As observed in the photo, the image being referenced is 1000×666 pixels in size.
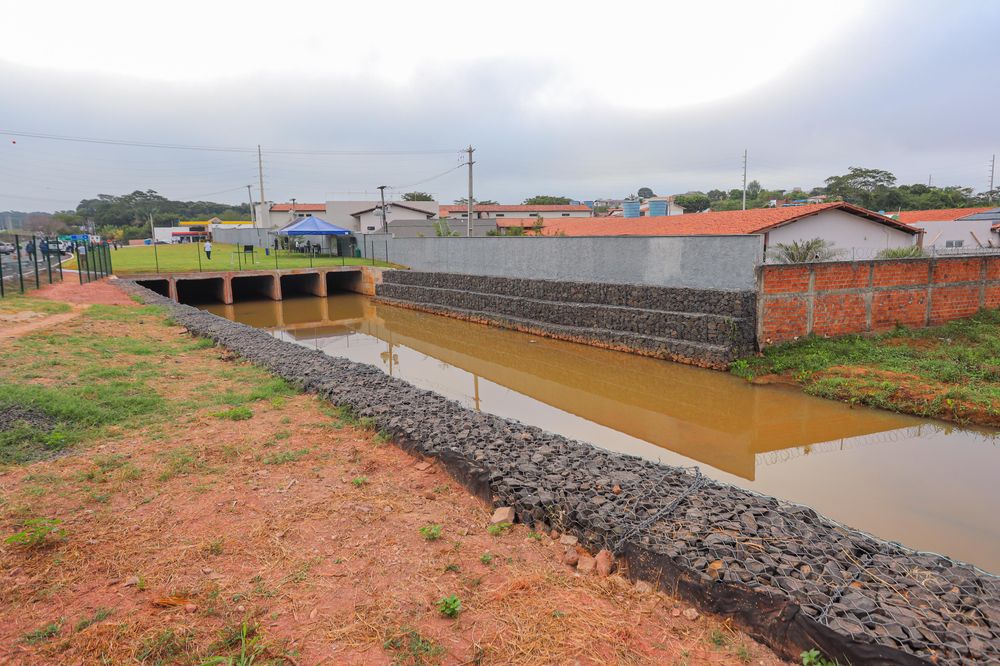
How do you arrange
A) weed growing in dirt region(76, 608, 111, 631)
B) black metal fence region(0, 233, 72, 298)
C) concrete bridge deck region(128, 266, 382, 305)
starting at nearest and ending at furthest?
1. weed growing in dirt region(76, 608, 111, 631)
2. black metal fence region(0, 233, 72, 298)
3. concrete bridge deck region(128, 266, 382, 305)

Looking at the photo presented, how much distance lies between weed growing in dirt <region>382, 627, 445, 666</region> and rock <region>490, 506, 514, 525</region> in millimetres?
1535

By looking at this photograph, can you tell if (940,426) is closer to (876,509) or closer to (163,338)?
(876,509)

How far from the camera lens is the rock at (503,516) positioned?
478 cm

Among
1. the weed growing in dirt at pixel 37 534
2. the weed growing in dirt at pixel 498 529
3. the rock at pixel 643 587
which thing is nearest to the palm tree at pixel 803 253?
the weed growing in dirt at pixel 498 529

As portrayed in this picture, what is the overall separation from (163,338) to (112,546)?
8707 mm

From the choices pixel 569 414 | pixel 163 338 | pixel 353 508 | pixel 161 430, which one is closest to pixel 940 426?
pixel 569 414

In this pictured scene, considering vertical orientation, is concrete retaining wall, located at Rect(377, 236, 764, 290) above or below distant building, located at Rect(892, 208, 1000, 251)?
below

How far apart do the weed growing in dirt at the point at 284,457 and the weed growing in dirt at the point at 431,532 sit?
1965 mm

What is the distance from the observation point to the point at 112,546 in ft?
13.4

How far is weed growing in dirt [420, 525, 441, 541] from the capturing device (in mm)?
4391

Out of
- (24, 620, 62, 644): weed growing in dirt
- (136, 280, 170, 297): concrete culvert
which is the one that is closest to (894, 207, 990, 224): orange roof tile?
(136, 280, 170, 297): concrete culvert

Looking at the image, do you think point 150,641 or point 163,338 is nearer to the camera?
point 150,641

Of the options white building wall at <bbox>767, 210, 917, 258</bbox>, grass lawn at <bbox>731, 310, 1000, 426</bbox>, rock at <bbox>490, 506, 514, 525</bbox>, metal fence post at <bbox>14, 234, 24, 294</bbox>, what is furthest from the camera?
white building wall at <bbox>767, 210, 917, 258</bbox>

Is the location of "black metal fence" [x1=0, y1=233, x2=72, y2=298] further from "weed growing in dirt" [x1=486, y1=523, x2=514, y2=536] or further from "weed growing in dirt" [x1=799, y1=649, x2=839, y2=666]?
"weed growing in dirt" [x1=799, y1=649, x2=839, y2=666]
